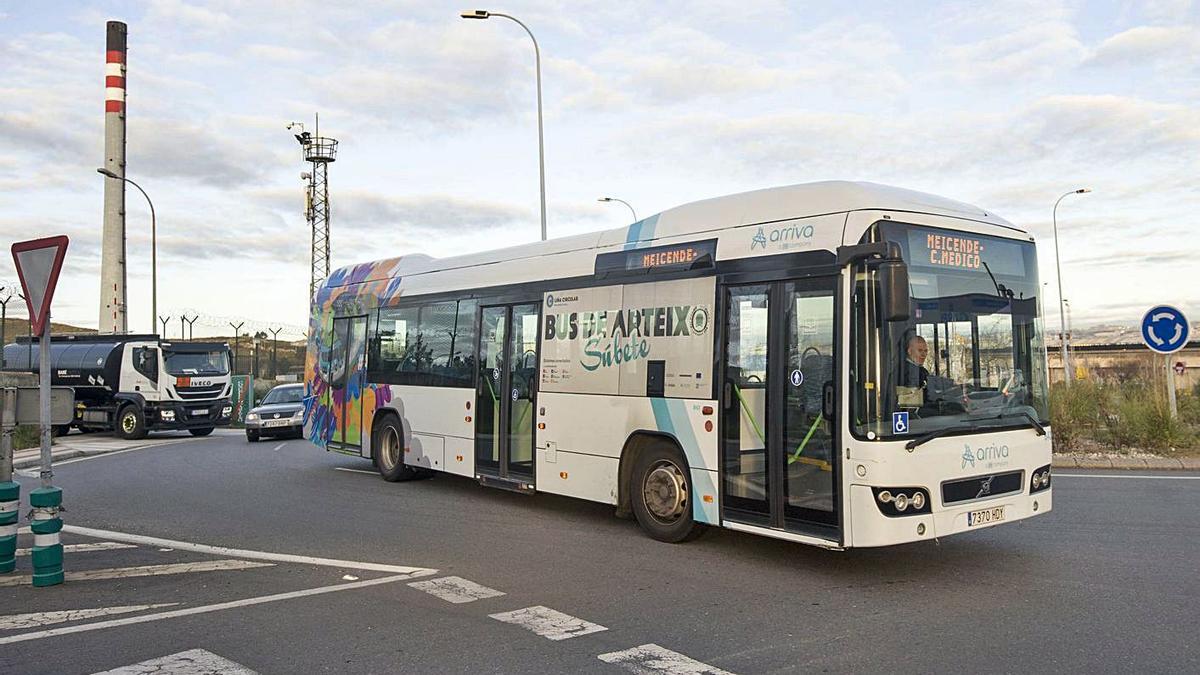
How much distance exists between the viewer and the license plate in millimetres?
7301

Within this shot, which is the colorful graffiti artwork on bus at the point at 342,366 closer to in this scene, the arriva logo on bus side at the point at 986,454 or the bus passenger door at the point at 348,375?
the bus passenger door at the point at 348,375

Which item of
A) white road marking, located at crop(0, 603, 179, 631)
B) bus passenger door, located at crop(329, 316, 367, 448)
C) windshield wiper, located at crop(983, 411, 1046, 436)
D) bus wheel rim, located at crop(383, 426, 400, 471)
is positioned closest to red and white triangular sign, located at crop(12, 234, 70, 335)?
white road marking, located at crop(0, 603, 179, 631)

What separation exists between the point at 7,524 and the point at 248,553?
1962mm

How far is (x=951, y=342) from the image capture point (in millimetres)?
7406

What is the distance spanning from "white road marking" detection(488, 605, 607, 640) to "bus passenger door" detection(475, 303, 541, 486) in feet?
13.9

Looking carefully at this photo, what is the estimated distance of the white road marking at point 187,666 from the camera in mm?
5219

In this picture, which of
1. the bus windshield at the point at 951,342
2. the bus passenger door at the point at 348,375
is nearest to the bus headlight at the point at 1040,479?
the bus windshield at the point at 951,342

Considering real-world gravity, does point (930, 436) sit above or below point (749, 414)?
below

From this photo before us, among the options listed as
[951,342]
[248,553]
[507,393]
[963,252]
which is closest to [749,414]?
[951,342]

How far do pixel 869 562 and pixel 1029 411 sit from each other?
73.1 inches

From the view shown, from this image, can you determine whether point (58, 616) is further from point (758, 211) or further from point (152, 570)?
point (758, 211)

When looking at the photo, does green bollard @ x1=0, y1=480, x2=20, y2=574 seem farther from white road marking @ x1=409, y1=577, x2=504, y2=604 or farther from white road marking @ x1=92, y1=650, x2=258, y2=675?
white road marking @ x1=409, y1=577, x2=504, y2=604

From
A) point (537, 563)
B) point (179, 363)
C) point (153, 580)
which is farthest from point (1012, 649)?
point (179, 363)

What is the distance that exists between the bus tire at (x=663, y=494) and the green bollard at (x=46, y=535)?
5004mm
